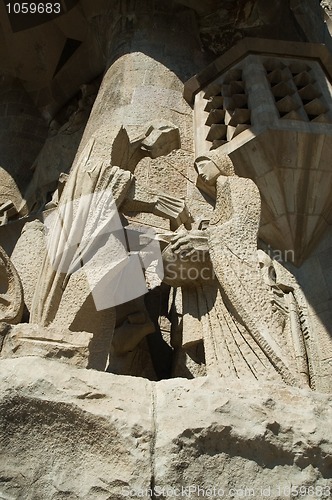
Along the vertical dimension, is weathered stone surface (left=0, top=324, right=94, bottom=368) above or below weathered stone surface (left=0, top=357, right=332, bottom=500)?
above

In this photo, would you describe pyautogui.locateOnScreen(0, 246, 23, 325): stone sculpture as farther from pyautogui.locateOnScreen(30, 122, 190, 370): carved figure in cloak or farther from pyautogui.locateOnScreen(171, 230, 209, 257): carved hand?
pyautogui.locateOnScreen(171, 230, 209, 257): carved hand

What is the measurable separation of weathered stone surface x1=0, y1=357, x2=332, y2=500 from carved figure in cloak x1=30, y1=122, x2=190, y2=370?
0.90 m

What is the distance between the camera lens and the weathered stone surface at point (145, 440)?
7.79 feet

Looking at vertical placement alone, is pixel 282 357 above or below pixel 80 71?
below

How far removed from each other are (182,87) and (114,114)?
2.53ft

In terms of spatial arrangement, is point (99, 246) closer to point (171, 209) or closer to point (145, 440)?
point (171, 209)

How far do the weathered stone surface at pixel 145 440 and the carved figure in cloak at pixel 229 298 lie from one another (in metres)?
0.46

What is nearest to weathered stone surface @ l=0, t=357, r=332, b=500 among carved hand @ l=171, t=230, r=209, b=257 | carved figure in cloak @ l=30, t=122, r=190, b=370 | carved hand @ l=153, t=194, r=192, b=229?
carved figure in cloak @ l=30, t=122, r=190, b=370

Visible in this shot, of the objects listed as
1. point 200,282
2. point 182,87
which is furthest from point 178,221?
point 182,87

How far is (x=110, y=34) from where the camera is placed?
23.5 ft

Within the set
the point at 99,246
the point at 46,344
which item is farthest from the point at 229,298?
the point at 46,344

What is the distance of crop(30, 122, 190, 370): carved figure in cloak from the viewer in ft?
11.6

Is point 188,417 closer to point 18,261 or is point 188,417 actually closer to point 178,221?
point 178,221

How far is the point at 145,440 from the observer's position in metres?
2.44
